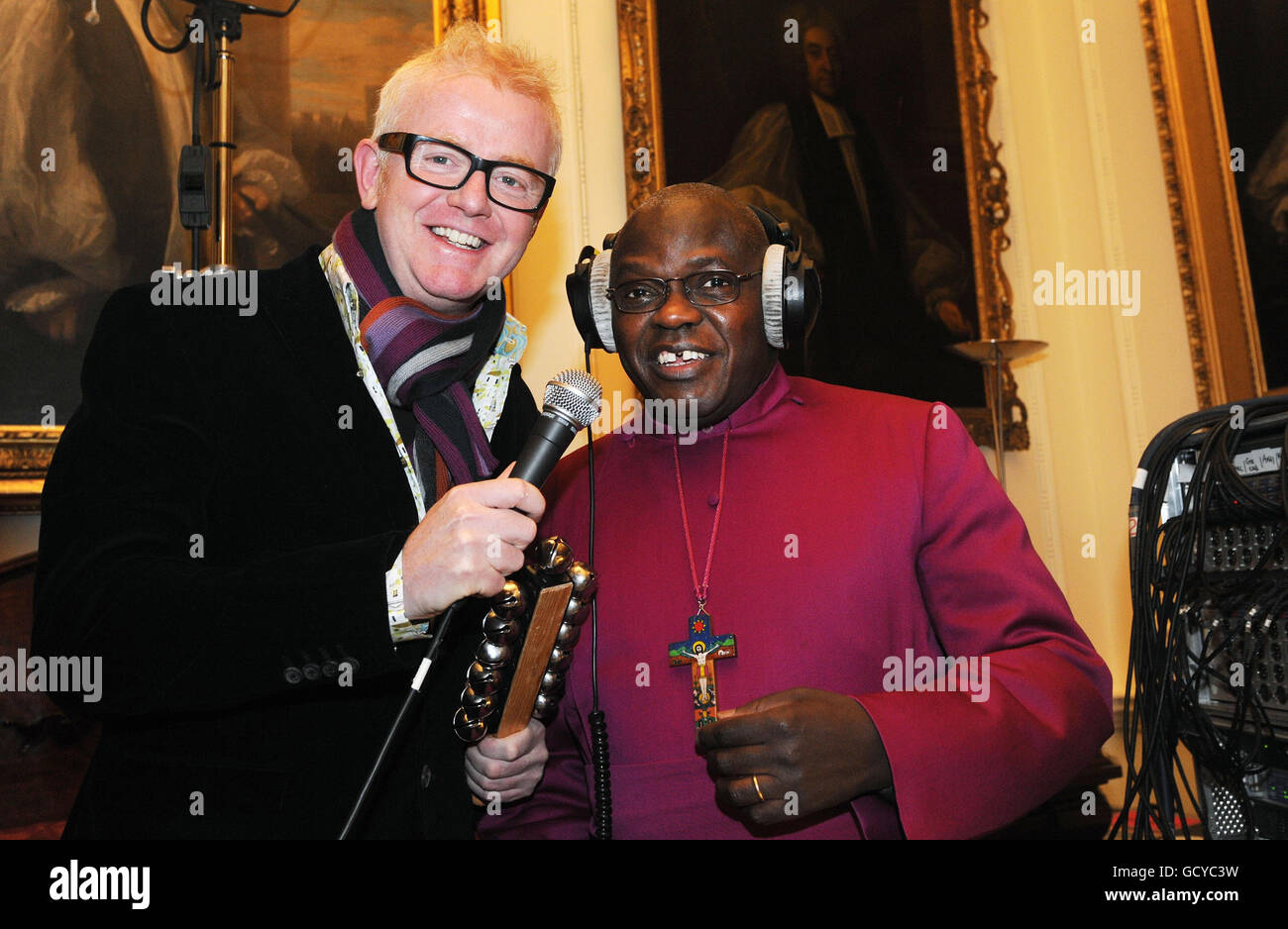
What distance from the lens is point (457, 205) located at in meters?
1.86

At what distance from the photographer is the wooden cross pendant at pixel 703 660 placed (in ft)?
5.62

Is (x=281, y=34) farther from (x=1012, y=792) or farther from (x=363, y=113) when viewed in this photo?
(x=1012, y=792)

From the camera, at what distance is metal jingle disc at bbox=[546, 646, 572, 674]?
60.4 inches

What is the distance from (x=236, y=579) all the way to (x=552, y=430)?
51cm

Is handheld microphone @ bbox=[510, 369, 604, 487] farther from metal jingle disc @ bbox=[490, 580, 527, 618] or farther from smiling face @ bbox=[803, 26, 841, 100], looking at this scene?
smiling face @ bbox=[803, 26, 841, 100]

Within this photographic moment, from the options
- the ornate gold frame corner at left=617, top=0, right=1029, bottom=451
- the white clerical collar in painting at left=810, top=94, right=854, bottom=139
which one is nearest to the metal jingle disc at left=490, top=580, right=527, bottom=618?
the ornate gold frame corner at left=617, top=0, right=1029, bottom=451

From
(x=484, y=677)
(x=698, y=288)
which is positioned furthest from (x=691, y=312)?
(x=484, y=677)

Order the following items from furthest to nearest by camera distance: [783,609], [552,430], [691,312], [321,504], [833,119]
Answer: [833,119]
[691,312]
[783,609]
[321,504]
[552,430]

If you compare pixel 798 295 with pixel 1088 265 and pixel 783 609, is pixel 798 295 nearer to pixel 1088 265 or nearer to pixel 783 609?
pixel 783 609

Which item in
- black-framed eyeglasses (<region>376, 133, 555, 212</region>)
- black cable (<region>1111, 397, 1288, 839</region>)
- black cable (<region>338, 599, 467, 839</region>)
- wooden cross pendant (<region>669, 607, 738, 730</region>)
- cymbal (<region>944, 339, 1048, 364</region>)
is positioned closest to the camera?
black cable (<region>338, 599, 467, 839</region>)
